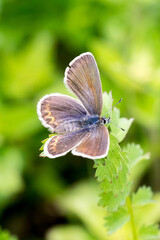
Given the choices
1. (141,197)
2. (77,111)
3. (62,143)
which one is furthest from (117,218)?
(77,111)

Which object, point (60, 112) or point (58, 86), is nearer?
point (60, 112)

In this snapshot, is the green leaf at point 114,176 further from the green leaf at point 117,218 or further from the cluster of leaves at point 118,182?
the green leaf at point 117,218

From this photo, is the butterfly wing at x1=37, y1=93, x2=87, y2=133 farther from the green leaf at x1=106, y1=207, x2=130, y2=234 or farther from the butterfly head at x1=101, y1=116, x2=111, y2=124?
the green leaf at x1=106, y1=207, x2=130, y2=234

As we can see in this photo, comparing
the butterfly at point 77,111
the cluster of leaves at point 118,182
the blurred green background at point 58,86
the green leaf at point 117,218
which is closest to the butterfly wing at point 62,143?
the butterfly at point 77,111

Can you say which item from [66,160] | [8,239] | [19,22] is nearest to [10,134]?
[66,160]

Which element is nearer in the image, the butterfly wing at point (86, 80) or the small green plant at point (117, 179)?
the small green plant at point (117, 179)

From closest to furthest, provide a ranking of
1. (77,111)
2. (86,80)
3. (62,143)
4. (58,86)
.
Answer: (62,143), (86,80), (77,111), (58,86)

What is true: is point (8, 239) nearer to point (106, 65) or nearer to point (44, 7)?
point (106, 65)

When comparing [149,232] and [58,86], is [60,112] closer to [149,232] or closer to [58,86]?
[149,232]
